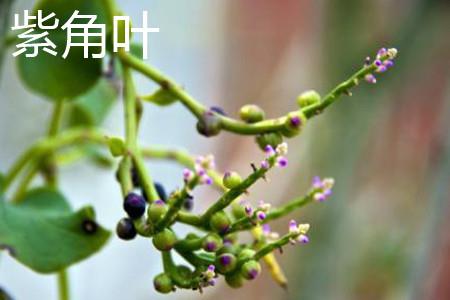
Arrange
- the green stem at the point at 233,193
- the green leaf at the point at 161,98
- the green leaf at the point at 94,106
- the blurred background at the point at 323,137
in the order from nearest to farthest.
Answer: the green stem at the point at 233,193 < the green leaf at the point at 161,98 < the green leaf at the point at 94,106 < the blurred background at the point at 323,137

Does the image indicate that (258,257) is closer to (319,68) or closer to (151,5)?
(319,68)

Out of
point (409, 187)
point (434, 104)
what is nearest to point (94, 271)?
point (434, 104)

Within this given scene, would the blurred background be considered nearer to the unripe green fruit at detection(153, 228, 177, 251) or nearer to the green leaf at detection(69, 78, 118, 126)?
the green leaf at detection(69, 78, 118, 126)

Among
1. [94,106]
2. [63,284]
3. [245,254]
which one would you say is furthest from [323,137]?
[245,254]

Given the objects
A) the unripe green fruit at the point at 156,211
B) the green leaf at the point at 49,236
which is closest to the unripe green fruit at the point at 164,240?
the unripe green fruit at the point at 156,211

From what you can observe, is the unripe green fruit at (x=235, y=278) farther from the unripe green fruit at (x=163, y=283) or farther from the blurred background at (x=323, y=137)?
the blurred background at (x=323, y=137)

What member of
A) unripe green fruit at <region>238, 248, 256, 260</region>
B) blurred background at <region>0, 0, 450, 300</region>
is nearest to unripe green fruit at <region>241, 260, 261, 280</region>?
unripe green fruit at <region>238, 248, 256, 260</region>

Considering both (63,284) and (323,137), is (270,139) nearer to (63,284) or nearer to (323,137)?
(63,284)
